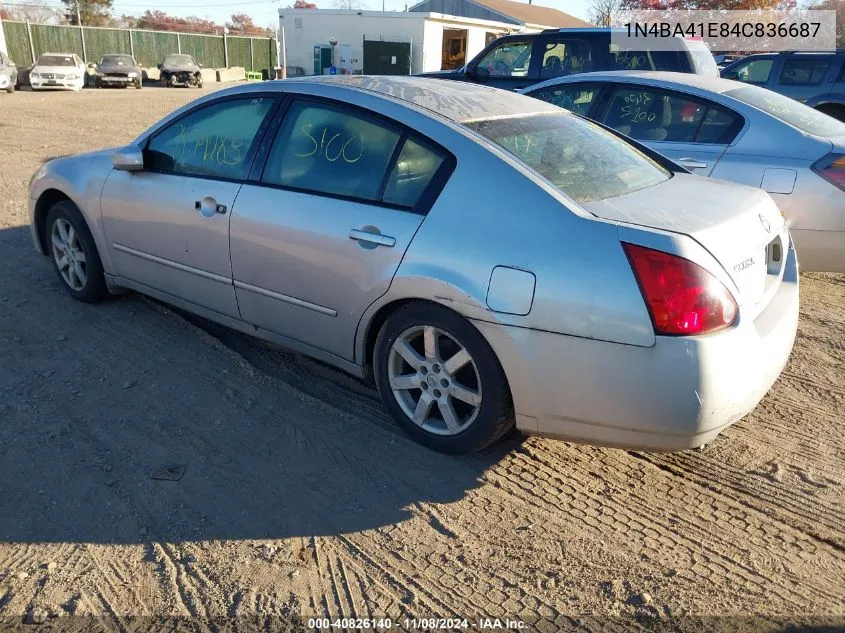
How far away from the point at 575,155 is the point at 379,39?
3467 centimetres

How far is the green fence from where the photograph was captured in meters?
32.1

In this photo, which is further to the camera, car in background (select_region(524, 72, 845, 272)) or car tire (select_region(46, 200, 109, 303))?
car in background (select_region(524, 72, 845, 272))

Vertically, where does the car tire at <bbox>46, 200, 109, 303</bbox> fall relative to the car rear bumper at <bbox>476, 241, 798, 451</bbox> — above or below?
below

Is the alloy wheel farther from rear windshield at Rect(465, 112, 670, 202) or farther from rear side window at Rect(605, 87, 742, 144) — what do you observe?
rear side window at Rect(605, 87, 742, 144)

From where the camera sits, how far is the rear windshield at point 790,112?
5.31 meters

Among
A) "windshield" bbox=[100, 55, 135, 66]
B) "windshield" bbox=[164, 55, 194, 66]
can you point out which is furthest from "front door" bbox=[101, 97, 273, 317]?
"windshield" bbox=[164, 55, 194, 66]

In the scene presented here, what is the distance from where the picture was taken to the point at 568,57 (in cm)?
1008

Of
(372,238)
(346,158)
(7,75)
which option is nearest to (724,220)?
(372,238)

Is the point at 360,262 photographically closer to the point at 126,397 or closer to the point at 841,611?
the point at 126,397

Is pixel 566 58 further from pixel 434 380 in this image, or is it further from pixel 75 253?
pixel 434 380

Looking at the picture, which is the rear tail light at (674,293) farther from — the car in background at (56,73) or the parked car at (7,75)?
the car in background at (56,73)

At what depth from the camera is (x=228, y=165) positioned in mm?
3961

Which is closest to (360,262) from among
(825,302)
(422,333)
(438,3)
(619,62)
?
(422,333)

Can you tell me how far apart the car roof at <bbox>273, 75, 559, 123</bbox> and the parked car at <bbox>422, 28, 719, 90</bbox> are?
240 inches
